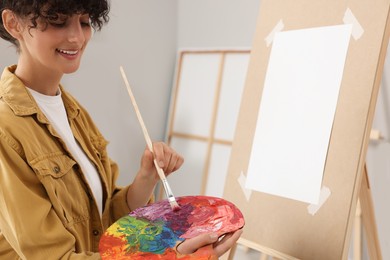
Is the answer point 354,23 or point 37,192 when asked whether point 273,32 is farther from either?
point 37,192

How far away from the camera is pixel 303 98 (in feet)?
4.61

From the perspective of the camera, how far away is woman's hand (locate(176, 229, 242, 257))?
0.95m

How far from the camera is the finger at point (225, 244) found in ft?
3.17

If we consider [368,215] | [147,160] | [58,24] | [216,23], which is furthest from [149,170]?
[216,23]

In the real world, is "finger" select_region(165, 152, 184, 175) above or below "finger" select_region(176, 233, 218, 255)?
above

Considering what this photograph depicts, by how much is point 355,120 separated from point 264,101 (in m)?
0.36

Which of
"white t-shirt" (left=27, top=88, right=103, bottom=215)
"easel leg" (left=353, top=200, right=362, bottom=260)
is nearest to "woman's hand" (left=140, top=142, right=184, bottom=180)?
"white t-shirt" (left=27, top=88, right=103, bottom=215)

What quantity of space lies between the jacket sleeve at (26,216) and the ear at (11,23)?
25cm

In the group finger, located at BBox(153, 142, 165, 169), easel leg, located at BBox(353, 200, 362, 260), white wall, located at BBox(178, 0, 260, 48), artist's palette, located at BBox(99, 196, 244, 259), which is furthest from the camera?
white wall, located at BBox(178, 0, 260, 48)

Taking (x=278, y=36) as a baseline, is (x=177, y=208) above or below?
below

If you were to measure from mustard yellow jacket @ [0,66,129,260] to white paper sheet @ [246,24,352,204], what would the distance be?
595 millimetres

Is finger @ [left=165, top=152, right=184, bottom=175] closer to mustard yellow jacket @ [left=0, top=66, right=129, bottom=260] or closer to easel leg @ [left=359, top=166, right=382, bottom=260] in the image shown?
mustard yellow jacket @ [left=0, top=66, right=129, bottom=260]

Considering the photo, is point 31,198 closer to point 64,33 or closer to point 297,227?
point 64,33

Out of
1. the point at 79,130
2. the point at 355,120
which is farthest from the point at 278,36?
the point at 79,130
